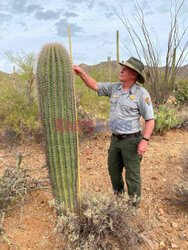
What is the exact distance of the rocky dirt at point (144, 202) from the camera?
2.57 m

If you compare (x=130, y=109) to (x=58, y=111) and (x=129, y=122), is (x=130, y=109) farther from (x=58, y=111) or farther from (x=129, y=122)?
(x=58, y=111)

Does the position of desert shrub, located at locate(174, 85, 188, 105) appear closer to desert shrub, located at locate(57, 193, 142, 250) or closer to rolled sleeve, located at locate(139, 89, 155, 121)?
rolled sleeve, located at locate(139, 89, 155, 121)

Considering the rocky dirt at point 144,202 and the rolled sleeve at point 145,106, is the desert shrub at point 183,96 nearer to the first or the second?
the rocky dirt at point 144,202

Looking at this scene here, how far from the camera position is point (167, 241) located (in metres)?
2.63

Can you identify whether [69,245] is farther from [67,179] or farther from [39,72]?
[39,72]

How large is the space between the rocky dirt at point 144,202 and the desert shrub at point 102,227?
17 centimetres

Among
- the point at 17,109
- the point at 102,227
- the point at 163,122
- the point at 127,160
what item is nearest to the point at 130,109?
the point at 127,160

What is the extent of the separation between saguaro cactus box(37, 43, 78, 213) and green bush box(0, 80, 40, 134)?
9.67 feet

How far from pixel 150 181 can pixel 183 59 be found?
20.2 feet

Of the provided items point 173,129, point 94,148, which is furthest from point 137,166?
point 173,129

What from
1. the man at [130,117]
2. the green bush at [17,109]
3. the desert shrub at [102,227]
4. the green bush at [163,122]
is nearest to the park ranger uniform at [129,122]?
the man at [130,117]

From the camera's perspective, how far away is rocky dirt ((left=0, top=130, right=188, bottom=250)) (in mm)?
2570

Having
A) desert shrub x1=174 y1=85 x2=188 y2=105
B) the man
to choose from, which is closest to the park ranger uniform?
the man

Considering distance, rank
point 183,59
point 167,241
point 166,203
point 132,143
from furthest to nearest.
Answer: point 183,59 < point 166,203 < point 132,143 < point 167,241
